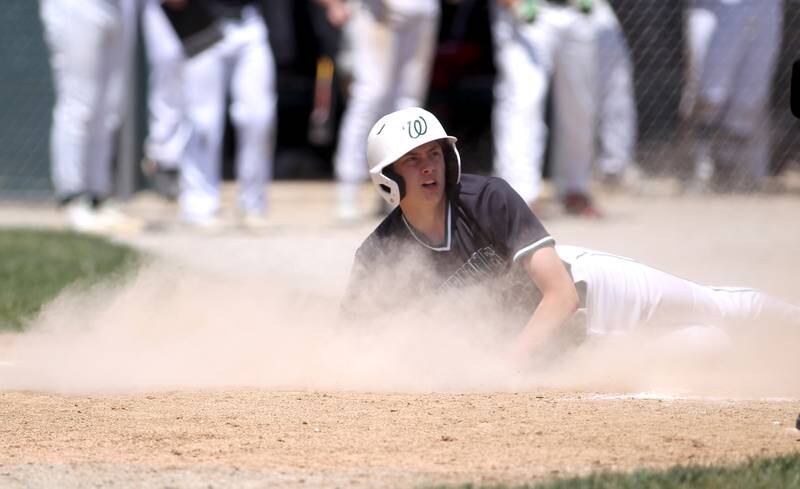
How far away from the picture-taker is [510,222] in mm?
5957

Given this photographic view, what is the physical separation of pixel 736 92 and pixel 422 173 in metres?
7.24

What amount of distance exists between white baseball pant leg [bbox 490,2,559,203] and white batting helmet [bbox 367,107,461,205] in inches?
204

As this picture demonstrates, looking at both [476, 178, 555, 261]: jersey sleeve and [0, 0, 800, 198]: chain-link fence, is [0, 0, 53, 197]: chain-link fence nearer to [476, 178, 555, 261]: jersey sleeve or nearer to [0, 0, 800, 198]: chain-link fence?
[0, 0, 800, 198]: chain-link fence

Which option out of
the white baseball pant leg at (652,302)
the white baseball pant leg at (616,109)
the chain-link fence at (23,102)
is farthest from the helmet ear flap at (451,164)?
the chain-link fence at (23,102)

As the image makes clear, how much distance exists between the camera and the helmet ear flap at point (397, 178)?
6.07m

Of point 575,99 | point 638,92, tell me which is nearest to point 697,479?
point 575,99

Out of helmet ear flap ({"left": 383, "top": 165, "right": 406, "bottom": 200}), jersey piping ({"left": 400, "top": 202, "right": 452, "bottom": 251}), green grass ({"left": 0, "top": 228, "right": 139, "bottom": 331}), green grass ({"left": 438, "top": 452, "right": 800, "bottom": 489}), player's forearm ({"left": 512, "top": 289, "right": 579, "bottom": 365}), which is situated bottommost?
green grass ({"left": 0, "top": 228, "right": 139, "bottom": 331})

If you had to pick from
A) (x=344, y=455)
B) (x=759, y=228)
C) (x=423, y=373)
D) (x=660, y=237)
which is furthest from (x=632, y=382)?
(x=759, y=228)

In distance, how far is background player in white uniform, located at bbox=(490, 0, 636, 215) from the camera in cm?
1134

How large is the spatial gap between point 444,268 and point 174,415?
138 cm

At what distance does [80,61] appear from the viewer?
35.3 ft

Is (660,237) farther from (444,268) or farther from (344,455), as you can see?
(344,455)

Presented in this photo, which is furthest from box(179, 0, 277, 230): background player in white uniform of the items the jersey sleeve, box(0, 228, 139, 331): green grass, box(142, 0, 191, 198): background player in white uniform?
the jersey sleeve

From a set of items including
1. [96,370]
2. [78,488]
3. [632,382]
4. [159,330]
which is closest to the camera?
[78,488]
